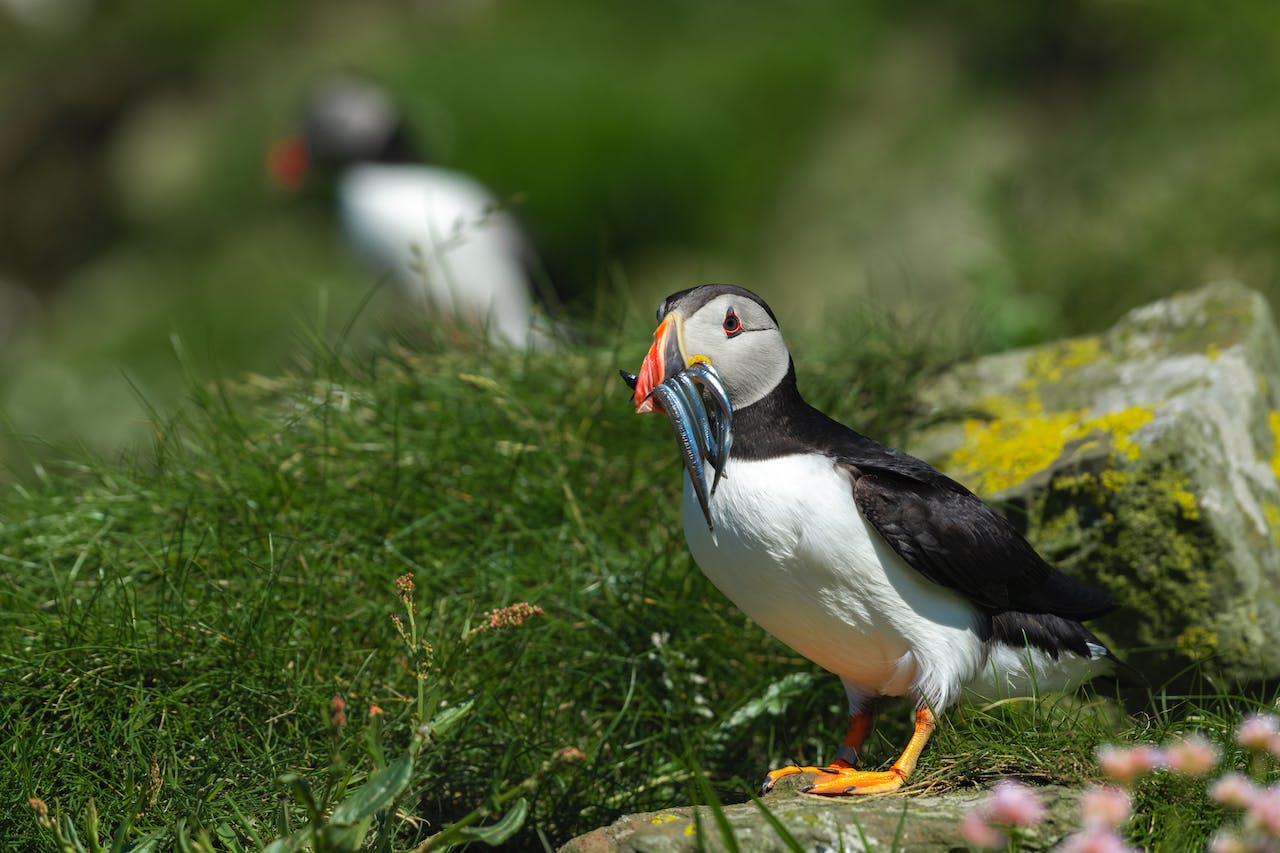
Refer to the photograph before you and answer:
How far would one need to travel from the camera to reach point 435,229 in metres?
7.64

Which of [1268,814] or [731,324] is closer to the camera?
[1268,814]

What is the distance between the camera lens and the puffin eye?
113 inches

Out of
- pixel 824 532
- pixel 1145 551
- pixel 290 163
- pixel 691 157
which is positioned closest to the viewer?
pixel 824 532

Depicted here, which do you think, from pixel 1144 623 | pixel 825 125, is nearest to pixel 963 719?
pixel 1144 623

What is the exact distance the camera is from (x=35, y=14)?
522 inches

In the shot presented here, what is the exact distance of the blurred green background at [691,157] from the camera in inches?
248

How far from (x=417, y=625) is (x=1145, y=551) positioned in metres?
1.88

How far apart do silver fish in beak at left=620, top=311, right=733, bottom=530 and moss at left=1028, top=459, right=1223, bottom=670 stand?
1.21m

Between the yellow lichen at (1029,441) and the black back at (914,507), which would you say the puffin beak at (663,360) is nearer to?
the black back at (914,507)

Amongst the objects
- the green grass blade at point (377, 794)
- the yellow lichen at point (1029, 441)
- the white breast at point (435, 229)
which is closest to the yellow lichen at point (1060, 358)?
the yellow lichen at point (1029, 441)

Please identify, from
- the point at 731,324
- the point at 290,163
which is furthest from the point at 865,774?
the point at 290,163

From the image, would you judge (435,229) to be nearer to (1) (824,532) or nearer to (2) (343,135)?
(2) (343,135)

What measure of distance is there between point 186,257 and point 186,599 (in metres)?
8.28

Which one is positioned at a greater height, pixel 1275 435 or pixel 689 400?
pixel 689 400
